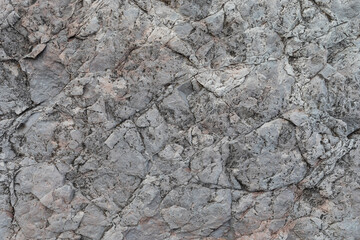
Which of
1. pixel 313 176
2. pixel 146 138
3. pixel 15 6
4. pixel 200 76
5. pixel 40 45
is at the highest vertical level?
pixel 15 6

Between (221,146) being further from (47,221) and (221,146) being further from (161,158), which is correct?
(47,221)

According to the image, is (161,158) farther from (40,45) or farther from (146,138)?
(40,45)

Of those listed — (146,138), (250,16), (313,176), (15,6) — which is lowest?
(313,176)

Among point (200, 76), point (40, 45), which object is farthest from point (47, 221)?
point (200, 76)

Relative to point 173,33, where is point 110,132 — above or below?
below

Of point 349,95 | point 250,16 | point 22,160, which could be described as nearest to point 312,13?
point 250,16

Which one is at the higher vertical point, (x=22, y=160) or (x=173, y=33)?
(x=173, y=33)
